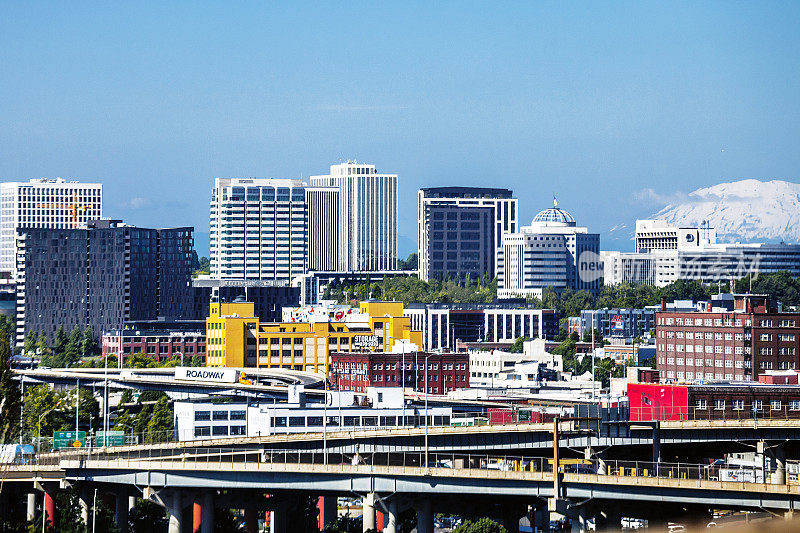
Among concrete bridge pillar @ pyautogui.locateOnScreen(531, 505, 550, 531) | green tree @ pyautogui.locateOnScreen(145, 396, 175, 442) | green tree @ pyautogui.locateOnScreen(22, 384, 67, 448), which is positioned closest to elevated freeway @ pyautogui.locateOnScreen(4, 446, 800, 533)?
concrete bridge pillar @ pyautogui.locateOnScreen(531, 505, 550, 531)

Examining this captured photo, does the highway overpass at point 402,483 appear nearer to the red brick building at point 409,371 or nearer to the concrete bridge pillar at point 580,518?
the concrete bridge pillar at point 580,518

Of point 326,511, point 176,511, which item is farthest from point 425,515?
point 326,511

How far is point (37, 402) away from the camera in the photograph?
501 feet

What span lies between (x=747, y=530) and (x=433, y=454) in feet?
256

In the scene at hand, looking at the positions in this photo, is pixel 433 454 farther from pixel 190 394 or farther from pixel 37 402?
pixel 190 394

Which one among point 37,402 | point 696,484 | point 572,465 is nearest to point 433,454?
point 572,465

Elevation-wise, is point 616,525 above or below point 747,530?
below

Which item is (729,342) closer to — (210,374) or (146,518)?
(210,374)

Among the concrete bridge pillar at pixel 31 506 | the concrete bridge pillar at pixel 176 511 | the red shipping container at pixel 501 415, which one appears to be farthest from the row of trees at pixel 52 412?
the red shipping container at pixel 501 415

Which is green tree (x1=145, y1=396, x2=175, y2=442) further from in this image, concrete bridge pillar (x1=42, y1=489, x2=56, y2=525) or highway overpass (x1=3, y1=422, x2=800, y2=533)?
concrete bridge pillar (x1=42, y1=489, x2=56, y2=525)

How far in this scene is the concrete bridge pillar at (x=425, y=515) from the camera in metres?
90.7

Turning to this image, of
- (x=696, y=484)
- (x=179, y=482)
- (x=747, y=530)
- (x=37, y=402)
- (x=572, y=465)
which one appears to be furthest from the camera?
(x=37, y=402)

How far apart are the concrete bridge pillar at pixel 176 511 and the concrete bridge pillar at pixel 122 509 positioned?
359cm

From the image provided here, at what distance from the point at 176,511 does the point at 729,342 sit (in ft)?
297
